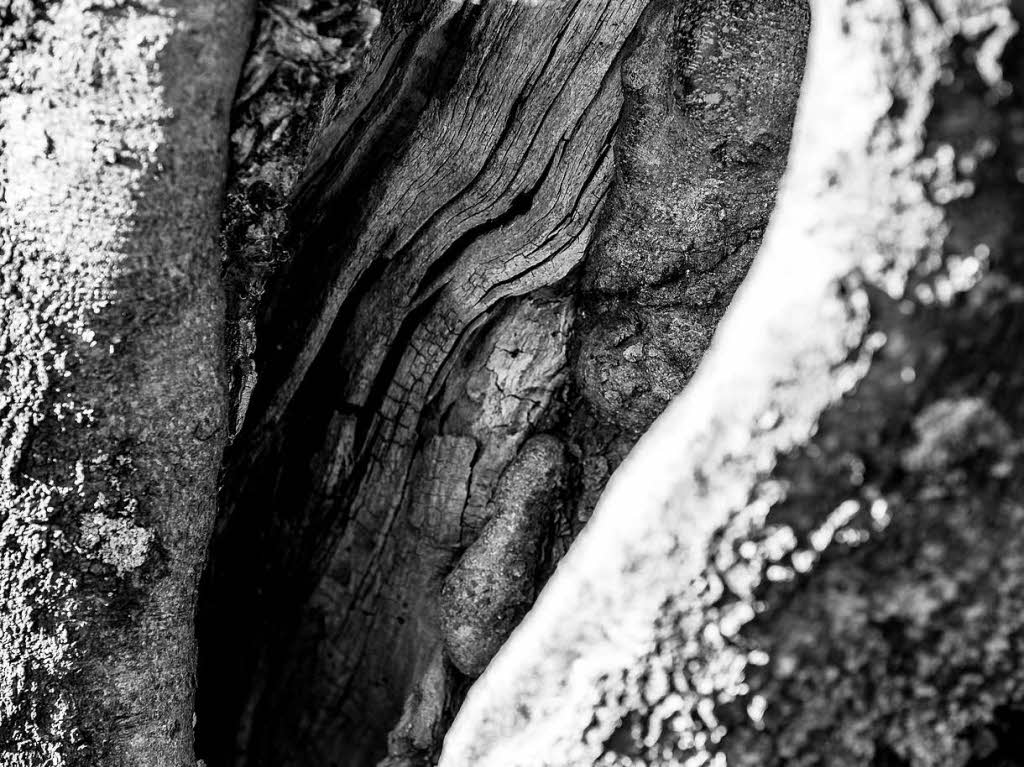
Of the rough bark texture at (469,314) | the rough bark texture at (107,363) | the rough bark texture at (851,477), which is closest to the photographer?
the rough bark texture at (851,477)

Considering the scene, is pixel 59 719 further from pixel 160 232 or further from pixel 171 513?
pixel 160 232

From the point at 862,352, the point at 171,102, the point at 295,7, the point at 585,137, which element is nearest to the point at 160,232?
the point at 171,102

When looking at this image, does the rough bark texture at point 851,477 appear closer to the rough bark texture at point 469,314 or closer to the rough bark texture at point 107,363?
the rough bark texture at point 469,314

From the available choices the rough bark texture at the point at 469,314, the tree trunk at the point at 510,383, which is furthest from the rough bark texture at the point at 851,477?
the rough bark texture at the point at 469,314

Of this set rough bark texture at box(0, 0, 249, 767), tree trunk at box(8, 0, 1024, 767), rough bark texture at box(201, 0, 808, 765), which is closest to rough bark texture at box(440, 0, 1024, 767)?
tree trunk at box(8, 0, 1024, 767)

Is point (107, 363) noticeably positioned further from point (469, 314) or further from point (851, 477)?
point (851, 477)

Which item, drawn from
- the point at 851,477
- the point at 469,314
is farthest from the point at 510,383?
→ the point at 851,477
